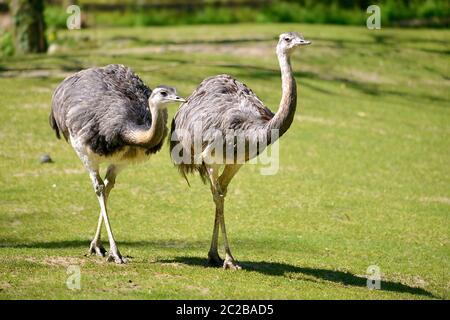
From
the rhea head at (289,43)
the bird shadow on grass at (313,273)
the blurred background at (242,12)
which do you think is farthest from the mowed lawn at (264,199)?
the blurred background at (242,12)

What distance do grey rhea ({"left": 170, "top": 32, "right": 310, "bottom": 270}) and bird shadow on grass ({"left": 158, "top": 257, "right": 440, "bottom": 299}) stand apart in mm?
271

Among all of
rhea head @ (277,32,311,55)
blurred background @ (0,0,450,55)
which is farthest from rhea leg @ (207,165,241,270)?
blurred background @ (0,0,450,55)

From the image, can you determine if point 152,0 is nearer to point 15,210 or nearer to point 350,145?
point 350,145

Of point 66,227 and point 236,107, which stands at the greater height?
point 236,107

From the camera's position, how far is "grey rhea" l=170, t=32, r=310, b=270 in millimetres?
8672

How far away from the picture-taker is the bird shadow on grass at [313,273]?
361 inches

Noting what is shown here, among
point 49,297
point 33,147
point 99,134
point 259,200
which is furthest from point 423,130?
point 49,297

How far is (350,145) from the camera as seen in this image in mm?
16500

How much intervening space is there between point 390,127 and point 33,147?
7510mm

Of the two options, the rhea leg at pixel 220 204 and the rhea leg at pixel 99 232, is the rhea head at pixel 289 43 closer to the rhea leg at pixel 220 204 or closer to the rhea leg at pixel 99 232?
the rhea leg at pixel 220 204

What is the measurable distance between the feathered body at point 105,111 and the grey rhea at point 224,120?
0.43 metres

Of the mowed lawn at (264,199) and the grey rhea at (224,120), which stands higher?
the grey rhea at (224,120)

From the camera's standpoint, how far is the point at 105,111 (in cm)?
927

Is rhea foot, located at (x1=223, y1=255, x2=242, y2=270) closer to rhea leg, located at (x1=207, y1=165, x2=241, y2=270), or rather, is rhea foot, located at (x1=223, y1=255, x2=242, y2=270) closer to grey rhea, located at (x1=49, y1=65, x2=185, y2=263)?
rhea leg, located at (x1=207, y1=165, x2=241, y2=270)
